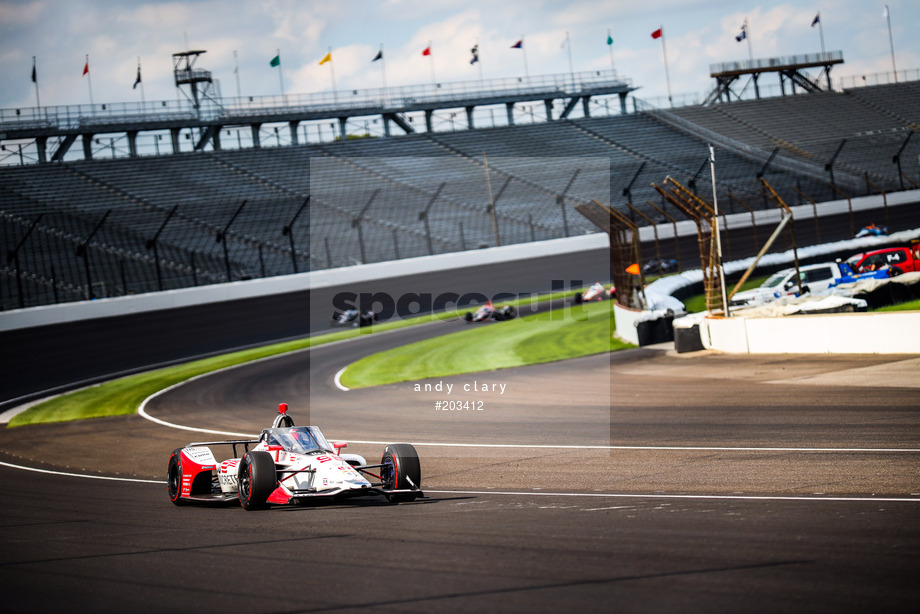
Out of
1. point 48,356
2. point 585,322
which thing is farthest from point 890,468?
point 48,356

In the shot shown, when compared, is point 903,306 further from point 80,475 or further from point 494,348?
point 80,475

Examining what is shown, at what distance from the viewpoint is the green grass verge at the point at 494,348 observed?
71.1 ft

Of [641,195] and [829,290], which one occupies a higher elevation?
[641,195]

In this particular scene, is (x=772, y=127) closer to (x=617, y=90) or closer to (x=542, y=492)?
(x=617, y=90)

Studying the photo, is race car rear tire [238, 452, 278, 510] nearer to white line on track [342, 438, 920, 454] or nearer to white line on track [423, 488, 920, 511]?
white line on track [423, 488, 920, 511]

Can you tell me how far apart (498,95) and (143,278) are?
3032cm

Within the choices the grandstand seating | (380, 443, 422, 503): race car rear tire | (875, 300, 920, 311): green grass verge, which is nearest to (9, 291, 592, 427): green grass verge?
the grandstand seating

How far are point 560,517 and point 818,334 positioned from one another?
38.8ft

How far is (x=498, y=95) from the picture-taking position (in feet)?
180

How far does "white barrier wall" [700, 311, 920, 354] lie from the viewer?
51.1 feet

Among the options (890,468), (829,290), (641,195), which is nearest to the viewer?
(890,468)

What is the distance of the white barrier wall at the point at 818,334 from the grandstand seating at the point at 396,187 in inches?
739

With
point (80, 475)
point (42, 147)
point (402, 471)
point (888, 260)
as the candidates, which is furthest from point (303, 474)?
point (42, 147)

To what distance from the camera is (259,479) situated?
28.4 feet
